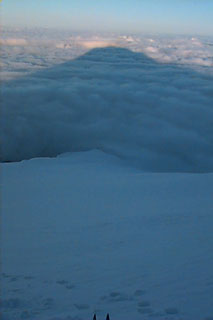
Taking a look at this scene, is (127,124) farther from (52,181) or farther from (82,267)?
(82,267)

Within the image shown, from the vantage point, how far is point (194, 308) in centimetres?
231

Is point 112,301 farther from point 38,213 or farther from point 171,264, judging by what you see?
point 38,213

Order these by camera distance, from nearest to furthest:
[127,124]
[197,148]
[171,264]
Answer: [171,264]
[197,148]
[127,124]

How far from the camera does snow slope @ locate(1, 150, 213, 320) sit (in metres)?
2.45

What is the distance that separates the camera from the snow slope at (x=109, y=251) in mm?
2447

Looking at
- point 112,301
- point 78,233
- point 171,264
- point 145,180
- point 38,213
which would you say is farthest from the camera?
point 145,180

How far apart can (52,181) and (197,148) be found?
1598 centimetres

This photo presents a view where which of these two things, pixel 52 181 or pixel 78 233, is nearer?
pixel 78 233

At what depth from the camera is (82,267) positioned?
309cm

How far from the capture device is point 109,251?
11.3ft

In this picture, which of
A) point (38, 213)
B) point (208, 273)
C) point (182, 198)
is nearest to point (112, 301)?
point (208, 273)

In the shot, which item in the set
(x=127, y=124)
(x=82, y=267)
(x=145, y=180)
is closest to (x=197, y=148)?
(x=127, y=124)

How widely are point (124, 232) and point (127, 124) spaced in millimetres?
21052

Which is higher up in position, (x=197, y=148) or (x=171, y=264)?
(x=171, y=264)
